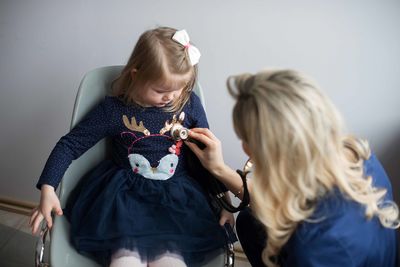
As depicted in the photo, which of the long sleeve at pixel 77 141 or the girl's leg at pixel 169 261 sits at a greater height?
the long sleeve at pixel 77 141

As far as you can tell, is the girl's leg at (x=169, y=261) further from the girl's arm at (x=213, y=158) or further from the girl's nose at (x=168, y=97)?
the girl's nose at (x=168, y=97)

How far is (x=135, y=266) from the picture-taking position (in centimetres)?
91

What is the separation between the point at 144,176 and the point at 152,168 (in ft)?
0.11

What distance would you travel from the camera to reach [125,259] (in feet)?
2.97

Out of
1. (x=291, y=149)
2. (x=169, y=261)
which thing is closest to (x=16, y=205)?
(x=169, y=261)

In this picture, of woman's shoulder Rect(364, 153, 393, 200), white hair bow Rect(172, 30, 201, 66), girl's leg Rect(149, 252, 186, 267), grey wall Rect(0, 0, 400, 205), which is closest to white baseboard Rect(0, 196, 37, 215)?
grey wall Rect(0, 0, 400, 205)

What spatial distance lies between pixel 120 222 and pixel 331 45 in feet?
2.60

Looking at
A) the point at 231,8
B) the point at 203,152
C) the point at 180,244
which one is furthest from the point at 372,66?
the point at 180,244

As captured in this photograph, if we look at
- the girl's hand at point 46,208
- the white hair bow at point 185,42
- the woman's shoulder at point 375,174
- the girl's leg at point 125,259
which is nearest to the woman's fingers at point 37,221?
the girl's hand at point 46,208

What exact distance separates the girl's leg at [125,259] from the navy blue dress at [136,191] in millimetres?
13

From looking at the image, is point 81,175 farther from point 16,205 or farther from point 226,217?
point 16,205

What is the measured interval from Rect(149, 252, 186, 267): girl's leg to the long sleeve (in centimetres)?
34

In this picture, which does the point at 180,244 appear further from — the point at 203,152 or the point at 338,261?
the point at 338,261

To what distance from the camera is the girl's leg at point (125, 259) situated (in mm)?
901
